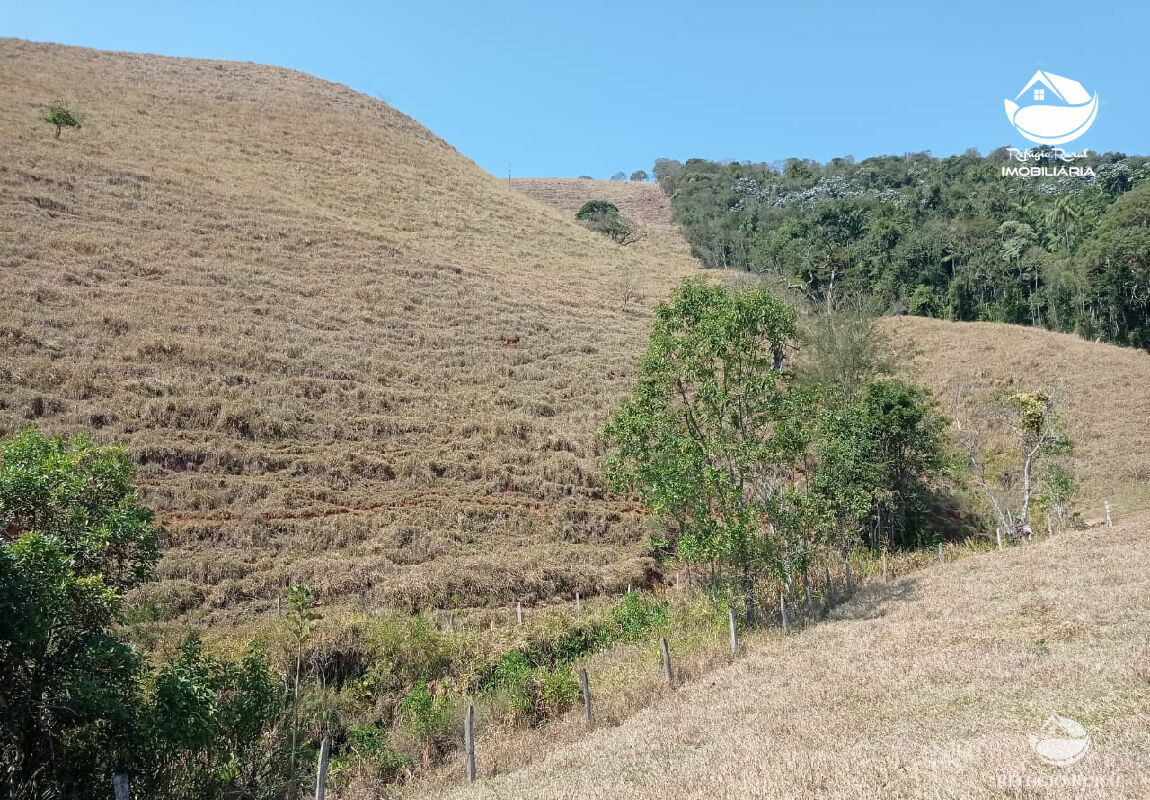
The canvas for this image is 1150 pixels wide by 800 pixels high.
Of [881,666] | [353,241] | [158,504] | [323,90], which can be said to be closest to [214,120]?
[323,90]

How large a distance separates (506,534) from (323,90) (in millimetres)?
75825

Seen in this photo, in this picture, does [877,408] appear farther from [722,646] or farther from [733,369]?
[722,646]

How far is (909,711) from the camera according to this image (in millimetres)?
8969

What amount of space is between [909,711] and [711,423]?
980cm

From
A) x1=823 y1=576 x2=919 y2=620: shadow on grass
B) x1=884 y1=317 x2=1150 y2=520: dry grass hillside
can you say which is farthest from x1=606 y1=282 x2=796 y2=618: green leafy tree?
x1=884 y1=317 x2=1150 y2=520: dry grass hillside

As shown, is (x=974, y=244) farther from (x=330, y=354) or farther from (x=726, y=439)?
(x=726, y=439)

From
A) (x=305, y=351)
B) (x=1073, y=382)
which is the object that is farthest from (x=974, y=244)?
(x=305, y=351)

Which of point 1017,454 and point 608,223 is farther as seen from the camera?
point 608,223

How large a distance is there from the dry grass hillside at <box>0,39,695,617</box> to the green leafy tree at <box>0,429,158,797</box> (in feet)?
30.3

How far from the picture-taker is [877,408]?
2703 cm

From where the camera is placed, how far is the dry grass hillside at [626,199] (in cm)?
9400

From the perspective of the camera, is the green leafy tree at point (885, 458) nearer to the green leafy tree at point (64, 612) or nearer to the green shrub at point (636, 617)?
the green shrub at point (636, 617)

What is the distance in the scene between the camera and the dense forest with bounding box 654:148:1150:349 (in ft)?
178

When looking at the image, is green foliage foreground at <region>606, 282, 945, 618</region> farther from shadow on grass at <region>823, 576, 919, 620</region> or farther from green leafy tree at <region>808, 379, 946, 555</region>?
green leafy tree at <region>808, 379, 946, 555</region>
